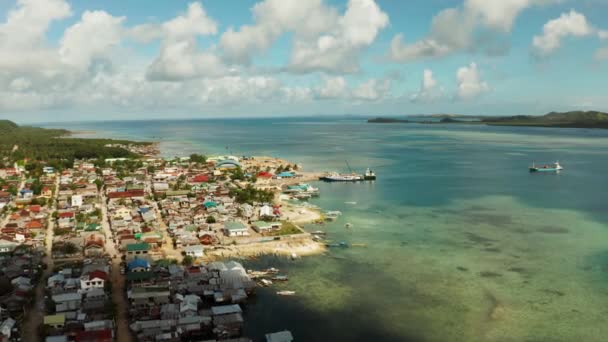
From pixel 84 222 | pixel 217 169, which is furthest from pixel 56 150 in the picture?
pixel 84 222

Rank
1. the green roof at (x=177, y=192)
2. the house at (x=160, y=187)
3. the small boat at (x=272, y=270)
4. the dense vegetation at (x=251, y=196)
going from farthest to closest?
the house at (x=160, y=187), the green roof at (x=177, y=192), the dense vegetation at (x=251, y=196), the small boat at (x=272, y=270)

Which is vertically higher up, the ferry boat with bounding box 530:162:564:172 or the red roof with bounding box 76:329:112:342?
the ferry boat with bounding box 530:162:564:172

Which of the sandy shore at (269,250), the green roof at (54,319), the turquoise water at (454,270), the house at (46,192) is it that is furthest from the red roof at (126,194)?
the green roof at (54,319)

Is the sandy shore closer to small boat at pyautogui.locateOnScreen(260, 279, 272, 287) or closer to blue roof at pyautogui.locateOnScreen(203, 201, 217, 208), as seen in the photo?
small boat at pyautogui.locateOnScreen(260, 279, 272, 287)

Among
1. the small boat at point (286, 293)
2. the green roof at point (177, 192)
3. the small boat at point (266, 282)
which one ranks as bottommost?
the small boat at point (286, 293)

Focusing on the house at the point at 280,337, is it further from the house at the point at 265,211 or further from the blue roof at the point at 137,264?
the house at the point at 265,211

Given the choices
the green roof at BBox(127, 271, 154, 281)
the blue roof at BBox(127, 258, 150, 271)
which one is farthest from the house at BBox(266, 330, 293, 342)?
the blue roof at BBox(127, 258, 150, 271)
